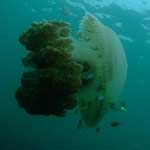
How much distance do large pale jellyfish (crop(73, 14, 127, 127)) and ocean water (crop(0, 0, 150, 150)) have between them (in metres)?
14.0

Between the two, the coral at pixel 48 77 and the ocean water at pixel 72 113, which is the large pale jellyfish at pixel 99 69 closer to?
the coral at pixel 48 77

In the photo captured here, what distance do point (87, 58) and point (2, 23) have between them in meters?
19.9

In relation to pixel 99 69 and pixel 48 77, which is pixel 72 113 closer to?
pixel 48 77

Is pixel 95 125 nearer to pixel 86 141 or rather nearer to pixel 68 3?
pixel 68 3

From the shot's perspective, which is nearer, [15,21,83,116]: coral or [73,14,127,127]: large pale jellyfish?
[73,14,127,127]: large pale jellyfish

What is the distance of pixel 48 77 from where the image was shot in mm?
3660

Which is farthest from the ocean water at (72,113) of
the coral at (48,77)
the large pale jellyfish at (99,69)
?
the large pale jellyfish at (99,69)

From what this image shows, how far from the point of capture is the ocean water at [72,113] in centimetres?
1878

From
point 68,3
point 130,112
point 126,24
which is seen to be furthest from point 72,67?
point 130,112

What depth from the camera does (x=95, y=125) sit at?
3.63 m

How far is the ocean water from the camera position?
739 inches

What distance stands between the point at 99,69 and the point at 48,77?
0.52 meters

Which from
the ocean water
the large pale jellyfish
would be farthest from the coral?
the ocean water

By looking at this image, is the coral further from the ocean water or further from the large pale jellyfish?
the ocean water
